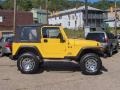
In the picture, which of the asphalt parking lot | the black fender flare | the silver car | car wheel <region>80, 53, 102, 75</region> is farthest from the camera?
the silver car

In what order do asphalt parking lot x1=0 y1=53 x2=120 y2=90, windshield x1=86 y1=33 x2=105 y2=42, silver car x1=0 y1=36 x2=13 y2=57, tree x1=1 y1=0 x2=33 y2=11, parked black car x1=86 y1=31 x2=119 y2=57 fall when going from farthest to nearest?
tree x1=1 y1=0 x2=33 y2=11, windshield x1=86 y1=33 x2=105 y2=42, parked black car x1=86 y1=31 x2=119 y2=57, silver car x1=0 y1=36 x2=13 y2=57, asphalt parking lot x1=0 y1=53 x2=120 y2=90

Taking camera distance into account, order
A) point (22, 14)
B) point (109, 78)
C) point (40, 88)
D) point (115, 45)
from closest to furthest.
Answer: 1. point (40, 88)
2. point (109, 78)
3. point (115, 45)
4. point (22, 14)

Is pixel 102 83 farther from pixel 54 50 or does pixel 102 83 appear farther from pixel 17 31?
pixel 17 31

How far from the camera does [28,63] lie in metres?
15.4

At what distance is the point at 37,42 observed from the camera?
15.4 meters

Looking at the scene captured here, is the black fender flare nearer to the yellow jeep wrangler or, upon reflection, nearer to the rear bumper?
the yellow jeep wrangler

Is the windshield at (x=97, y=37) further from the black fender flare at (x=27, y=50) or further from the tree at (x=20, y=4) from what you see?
the tree at (x=20, y=4)

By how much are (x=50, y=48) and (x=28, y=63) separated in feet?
3.82

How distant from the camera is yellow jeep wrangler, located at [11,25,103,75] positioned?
50.0 ft

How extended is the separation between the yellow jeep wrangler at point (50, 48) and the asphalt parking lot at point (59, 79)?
45 cm

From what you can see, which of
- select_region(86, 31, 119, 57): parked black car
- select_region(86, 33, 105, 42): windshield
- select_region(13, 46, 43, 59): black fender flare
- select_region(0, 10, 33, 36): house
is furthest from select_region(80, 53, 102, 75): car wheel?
select_region(0, 10, 33, 36): house

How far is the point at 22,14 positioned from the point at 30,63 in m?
64.1

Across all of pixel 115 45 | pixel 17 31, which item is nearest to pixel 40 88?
pixel 17 31

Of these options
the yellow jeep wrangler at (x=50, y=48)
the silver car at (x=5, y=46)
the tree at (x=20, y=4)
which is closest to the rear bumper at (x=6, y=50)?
the silver car at (x=5, y=46)
